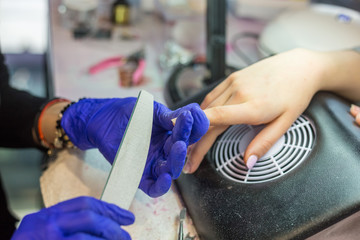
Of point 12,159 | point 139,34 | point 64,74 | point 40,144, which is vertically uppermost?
point 139,34

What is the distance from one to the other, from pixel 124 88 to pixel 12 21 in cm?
84

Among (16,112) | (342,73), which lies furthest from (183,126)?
(16,112)

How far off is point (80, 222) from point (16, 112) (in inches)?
19.5

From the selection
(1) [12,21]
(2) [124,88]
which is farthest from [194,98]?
(1) [12,21]

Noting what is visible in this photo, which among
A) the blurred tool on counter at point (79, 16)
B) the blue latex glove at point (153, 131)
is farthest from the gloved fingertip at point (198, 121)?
the blurred tool on counter at point (79, 16)

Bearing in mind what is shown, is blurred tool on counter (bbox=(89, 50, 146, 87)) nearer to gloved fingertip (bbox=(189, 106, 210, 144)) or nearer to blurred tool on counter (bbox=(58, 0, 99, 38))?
blurred tool on counter (bbox=(58, 0, 99, 38))

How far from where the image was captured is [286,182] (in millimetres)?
559

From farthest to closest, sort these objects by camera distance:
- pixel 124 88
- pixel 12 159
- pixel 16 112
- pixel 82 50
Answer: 1. pixel 12 159
2. pixel 82 50
3. pixel 124 88
4. pixel 16 112

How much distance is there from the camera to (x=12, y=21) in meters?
1.54

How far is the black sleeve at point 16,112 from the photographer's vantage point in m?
0.84

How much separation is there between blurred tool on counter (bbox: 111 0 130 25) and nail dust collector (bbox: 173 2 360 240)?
87cm

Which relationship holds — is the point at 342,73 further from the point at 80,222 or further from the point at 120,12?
the point at 120,12

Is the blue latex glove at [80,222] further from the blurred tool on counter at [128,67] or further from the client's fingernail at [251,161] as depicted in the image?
the blurred tool on counter at [128,67]

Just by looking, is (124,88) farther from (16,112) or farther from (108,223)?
(108,223)
